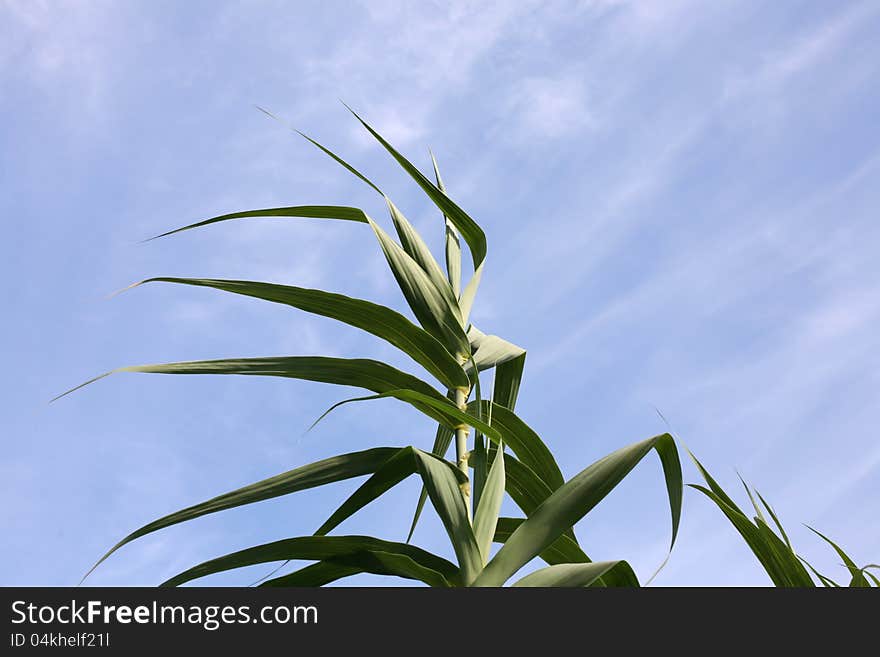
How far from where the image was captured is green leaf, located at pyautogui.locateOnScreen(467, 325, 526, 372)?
115 cm

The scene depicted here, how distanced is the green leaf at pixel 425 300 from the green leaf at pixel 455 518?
26cm

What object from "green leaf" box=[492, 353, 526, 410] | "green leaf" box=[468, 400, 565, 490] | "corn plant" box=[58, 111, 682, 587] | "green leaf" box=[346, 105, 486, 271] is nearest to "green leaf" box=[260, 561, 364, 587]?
"corn plant" box=[58, 111, 682, 587]

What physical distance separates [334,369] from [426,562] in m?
0.25

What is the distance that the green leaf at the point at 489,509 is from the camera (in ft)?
2.85

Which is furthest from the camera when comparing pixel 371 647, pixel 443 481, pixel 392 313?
pixel 392 313

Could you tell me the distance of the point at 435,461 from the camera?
35.9 inches

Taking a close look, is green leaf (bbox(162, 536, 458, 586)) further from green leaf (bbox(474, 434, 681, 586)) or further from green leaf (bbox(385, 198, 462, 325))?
green leaf (bbox(385, 198, 462, 325))

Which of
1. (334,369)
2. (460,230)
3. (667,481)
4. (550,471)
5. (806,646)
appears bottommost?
(806,646)

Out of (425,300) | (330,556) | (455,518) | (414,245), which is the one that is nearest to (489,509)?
(455,518)

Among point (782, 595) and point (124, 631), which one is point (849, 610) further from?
point (124, 631)

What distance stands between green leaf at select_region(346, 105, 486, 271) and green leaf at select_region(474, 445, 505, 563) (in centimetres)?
37

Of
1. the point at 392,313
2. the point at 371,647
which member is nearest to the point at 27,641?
the point at 371,647

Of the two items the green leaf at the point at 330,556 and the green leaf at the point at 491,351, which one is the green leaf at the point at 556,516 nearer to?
the green leaf at the point at 330,556

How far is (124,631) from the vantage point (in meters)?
0.60
